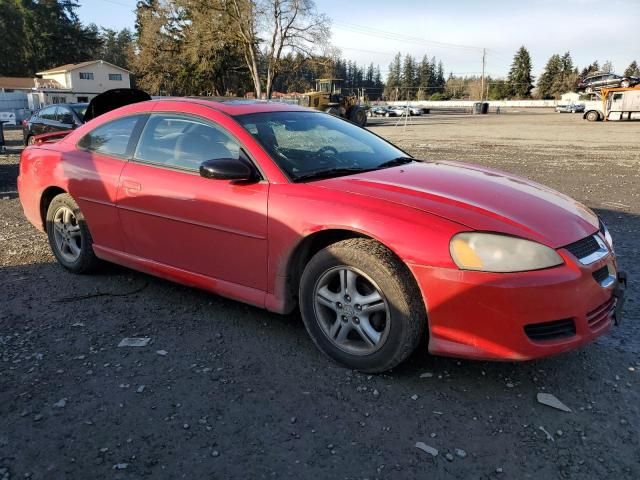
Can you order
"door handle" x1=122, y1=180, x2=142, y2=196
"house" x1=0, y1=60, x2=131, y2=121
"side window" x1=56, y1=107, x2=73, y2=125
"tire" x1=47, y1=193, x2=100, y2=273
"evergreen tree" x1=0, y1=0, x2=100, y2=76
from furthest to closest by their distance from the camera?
"evergreen tree" x1=0, y1=0, x2=100, y2=76
"house" x1=0, y1=60, x2=131, y2=121
"side window" x1=56, y1=107, x2=73, y2=125
"tire" x1=47, y1=193, x2=100, y2=273
"door handle" x1=122, y1=180, x2=142, y2=196

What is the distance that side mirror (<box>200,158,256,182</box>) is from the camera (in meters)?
3.18

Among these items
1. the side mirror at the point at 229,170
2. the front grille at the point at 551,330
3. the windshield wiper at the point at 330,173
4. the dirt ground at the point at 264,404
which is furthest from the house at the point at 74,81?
the front grille at the point at 551,330

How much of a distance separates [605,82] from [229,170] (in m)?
42.3

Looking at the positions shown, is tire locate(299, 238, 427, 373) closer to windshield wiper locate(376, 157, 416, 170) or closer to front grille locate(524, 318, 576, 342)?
front grille locate(524, 318, 576, 342)

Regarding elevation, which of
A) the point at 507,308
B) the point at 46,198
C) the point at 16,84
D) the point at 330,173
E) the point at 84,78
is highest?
the point at 84,78

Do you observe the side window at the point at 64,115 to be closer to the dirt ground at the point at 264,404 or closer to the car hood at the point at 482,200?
the dirt ground at the point at 264,404

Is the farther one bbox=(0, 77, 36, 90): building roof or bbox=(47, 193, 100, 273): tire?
bbox=(0, 77, 36, 90): building roof

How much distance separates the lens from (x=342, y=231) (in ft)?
9.79

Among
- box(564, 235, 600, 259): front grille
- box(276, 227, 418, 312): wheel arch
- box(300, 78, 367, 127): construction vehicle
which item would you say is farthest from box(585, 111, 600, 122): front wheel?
box(276, 227, 418, 312): wheel arch

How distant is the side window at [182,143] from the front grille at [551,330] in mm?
2038

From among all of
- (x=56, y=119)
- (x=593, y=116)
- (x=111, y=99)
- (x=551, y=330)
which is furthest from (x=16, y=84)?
(x=551, y=330)

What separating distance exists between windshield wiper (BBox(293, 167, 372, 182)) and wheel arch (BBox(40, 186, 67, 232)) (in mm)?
2547

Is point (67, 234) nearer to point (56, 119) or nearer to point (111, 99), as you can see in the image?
point (111, 99)

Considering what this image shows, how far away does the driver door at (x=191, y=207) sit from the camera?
3234 millimetres
